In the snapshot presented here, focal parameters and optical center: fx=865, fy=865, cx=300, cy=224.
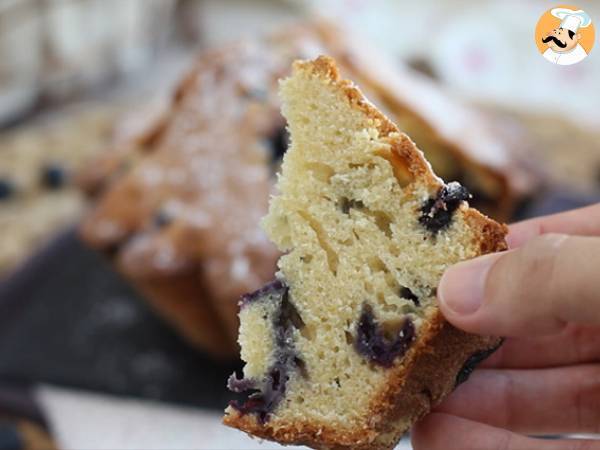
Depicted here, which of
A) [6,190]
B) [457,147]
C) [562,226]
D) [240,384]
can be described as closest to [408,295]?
[240,384]

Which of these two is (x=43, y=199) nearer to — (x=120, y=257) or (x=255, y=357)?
(x=120, y=257)

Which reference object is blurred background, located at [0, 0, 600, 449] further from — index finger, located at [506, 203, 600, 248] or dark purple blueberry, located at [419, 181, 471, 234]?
dark purple blueberry, located at [419, 181, 471, 234]

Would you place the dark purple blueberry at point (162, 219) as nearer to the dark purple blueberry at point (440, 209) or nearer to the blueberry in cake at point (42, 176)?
the blueberry in cake at point (42, 176)

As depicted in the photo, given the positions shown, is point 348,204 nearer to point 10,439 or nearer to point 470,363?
point 470,363

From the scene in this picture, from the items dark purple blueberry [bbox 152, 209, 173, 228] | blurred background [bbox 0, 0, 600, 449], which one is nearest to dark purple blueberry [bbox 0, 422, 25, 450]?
blurred background [bbox 0, 0, 600, 449]

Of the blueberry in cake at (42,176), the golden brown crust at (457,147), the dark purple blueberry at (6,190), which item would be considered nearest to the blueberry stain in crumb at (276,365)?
the golden brown crust at (457,147)
